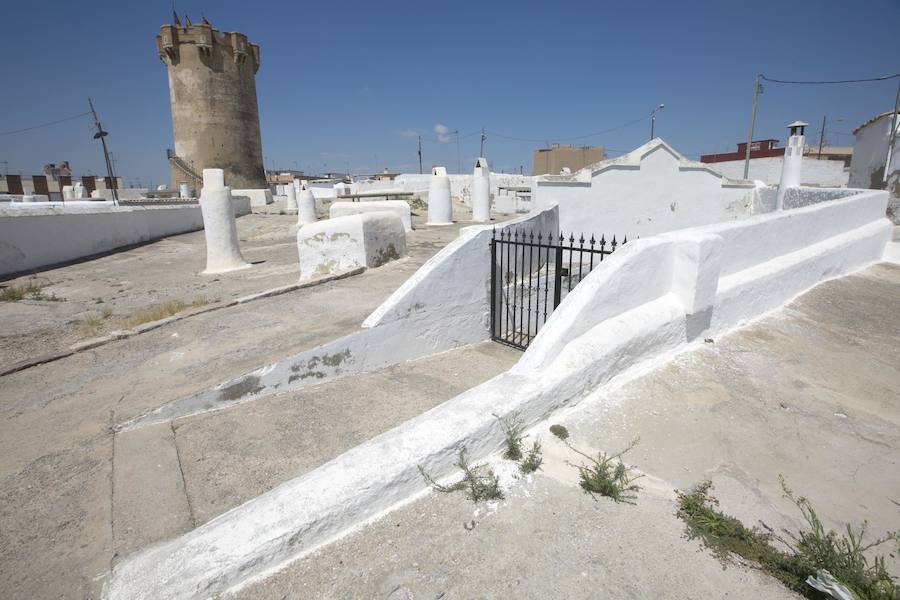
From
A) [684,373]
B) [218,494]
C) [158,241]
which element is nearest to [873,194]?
[684,373]

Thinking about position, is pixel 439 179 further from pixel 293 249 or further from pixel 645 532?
pixel 645 532

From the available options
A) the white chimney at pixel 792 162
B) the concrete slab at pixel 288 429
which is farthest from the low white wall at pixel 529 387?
the white chimney at pixel 792 162

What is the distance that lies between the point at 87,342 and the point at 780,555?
6.91 m

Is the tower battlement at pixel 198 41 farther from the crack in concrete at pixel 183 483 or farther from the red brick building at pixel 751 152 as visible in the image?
the red brick building at pixel 751 152

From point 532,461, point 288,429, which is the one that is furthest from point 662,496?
point 288,429

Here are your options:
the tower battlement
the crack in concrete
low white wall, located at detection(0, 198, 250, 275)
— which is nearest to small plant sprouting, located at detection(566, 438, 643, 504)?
the crack in concrete

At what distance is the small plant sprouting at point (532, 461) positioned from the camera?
2551 millimetres

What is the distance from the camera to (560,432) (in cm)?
283

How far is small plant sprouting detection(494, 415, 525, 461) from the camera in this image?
2641 millimetres

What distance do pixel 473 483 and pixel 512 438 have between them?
0.40 metres

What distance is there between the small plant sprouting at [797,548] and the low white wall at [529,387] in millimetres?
1004

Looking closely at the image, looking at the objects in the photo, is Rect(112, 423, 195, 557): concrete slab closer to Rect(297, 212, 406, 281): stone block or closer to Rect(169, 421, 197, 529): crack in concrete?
Rect(169, 421, 197, 529): crack in concrete

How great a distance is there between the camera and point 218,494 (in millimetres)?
3240

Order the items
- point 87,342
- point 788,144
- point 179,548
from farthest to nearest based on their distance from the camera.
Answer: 1. point 788,144
2. point 87,342
3. point 179,548
